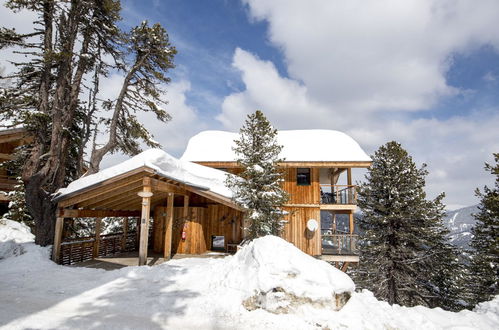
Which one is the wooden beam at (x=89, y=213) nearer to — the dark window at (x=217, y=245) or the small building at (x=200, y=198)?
the small building at (x=200, y=198)

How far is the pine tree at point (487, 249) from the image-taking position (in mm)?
16234

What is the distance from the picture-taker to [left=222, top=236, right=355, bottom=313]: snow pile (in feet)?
21.5

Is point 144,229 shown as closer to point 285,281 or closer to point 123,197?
point 123,197

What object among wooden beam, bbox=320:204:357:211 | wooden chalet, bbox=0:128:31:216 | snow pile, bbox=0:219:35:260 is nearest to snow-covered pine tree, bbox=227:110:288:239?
wooden beam, bbox=320:204:357:211

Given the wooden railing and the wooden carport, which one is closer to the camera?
the wooden carport

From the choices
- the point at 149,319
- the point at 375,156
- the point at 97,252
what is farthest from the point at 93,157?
the point at 375,156

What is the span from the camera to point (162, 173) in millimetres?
11164

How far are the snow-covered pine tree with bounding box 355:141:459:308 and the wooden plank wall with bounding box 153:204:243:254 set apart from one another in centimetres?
843

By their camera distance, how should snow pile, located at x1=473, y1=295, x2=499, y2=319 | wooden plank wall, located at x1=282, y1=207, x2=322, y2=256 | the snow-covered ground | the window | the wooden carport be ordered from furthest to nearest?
the window
wooden plank wall, located at x1=282, y1=207, x2=322, y2=256
the wooden carport
snow pile, located at x1=473, y1=295, x2=499, y2=319
the snow-covered ground

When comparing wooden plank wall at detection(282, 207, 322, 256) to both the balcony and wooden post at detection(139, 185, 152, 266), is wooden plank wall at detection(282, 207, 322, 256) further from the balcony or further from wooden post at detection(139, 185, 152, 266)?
wooden post at detection(139, 185, 152, 266)

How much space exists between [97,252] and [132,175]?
5.94 metres

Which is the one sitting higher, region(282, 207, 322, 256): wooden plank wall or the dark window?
region(282, 207, 322, 256): wooden plank wall

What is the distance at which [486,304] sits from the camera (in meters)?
9.50

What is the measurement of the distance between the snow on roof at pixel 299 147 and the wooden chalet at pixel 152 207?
4496 millimetres
